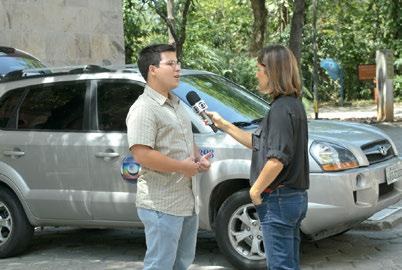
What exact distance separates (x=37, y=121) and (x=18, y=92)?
43 centimetres

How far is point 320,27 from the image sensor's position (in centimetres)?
2877

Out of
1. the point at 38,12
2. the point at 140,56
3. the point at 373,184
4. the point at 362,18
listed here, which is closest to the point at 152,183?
the point at 140,56

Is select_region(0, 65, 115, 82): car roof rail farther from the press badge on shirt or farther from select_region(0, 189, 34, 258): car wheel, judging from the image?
the press badge on shirt

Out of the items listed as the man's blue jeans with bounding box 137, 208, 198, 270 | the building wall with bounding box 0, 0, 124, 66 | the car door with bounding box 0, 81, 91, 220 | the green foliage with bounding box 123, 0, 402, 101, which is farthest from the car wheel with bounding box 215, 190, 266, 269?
the green foliage with bounding box 123, 0, 402, 101

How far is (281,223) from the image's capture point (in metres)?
3.61

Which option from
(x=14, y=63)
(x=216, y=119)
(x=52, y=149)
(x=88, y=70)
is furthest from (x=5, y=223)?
(x=216, y=119)

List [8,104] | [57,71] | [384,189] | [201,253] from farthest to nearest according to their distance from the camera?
[8,104] → [57,71] → [201,253] → [384,189]

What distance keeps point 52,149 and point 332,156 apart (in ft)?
8.49

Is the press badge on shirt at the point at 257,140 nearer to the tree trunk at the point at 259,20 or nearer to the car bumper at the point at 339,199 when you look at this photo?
the car bumper at the point at 339,199

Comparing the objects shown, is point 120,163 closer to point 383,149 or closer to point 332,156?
point 332,156

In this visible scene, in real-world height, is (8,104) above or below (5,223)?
above

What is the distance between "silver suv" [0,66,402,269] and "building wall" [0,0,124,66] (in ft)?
18.1

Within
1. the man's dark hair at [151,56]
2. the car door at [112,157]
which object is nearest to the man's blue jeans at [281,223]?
the man's dark hair at [151,56]

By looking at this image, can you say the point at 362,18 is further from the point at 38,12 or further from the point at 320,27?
the point at 38,12
